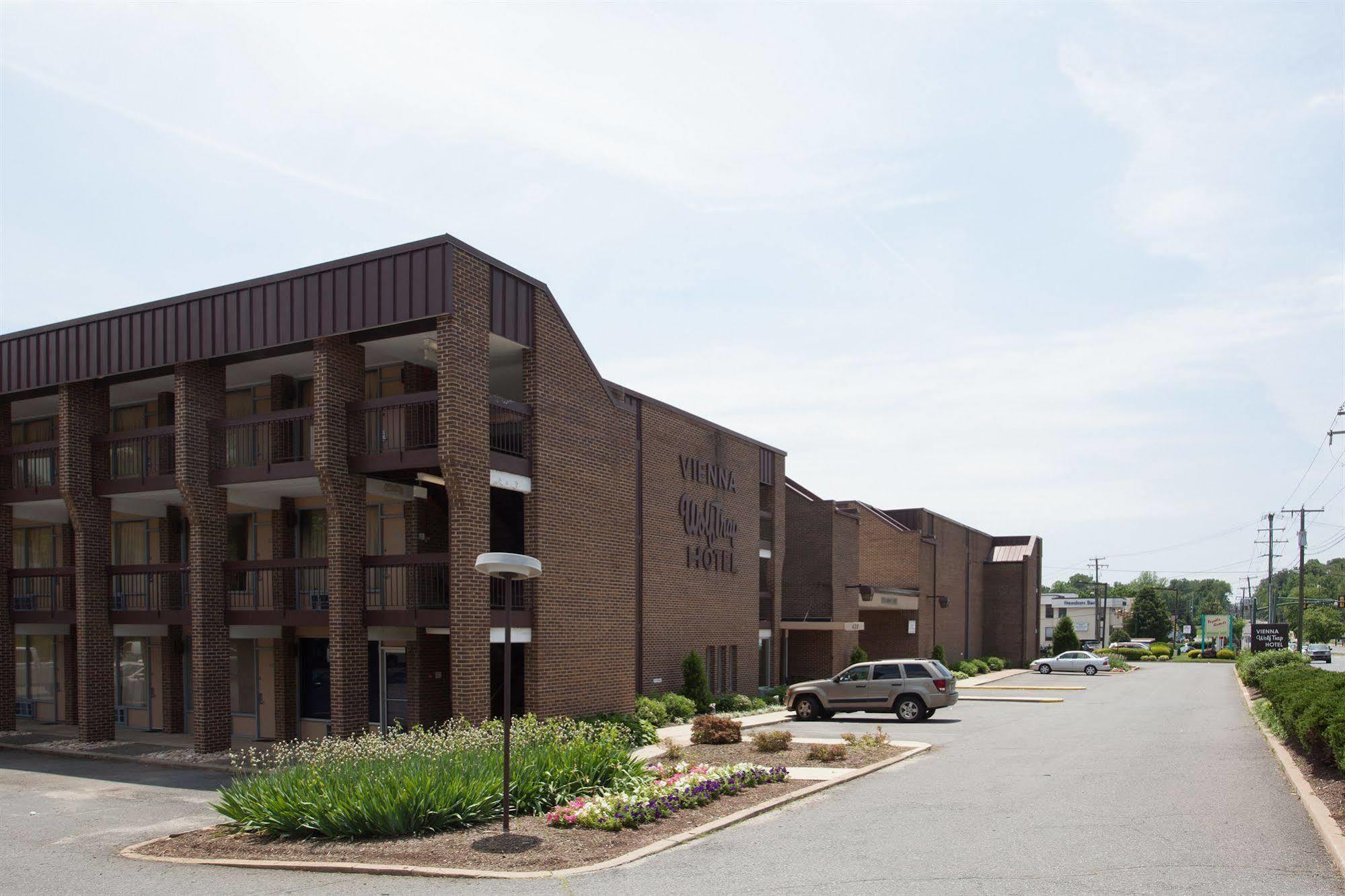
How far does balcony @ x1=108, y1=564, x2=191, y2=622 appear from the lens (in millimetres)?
24234

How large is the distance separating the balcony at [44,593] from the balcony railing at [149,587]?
1119 millimetres

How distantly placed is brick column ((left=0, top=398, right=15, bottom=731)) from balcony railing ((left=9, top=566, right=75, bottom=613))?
20cm

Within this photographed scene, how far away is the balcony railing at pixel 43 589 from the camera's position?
86.7ft

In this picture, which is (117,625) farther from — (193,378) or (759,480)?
(759,480)

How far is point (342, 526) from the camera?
20781 mm

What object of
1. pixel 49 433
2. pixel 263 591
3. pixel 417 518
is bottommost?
pixel 263 591

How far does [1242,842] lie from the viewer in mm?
11977

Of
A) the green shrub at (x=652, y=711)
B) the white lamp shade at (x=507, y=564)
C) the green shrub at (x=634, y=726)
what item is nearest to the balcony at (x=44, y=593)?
the green shrub at (x=634, y=726)

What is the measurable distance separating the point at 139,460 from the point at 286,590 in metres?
6.55

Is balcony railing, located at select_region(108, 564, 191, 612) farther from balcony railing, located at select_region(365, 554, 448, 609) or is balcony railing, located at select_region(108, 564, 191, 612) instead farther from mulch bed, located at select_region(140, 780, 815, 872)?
mulch bed, located at select_region(140, 780, 815, 872)

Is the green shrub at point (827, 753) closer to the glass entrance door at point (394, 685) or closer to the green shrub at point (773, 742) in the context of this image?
the green shrub at point (773, 742)

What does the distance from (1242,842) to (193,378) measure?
21347mm

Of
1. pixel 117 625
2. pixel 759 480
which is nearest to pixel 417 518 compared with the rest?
pixel 117 625

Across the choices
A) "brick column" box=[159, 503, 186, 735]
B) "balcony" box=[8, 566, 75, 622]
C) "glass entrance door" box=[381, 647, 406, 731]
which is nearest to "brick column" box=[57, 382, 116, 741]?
"balcony" box=[8, 566, 75, 622]
